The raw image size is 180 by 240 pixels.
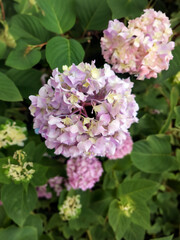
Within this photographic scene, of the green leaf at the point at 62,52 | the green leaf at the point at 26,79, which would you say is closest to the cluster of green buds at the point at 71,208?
the green leaf at the point at 26,79

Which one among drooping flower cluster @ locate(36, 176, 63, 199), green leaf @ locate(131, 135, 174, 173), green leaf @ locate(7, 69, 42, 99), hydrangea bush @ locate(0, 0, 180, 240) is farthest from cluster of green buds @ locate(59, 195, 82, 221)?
green leaf @ locate(7, 69, 42, 99)

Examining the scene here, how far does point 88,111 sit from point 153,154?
0.44 m

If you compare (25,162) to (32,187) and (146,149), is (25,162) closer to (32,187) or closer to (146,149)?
(32,187)

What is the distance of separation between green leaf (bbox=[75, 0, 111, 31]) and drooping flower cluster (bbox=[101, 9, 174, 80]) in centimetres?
16

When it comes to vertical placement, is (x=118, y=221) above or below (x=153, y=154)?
below

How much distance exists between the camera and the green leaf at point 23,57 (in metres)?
0.69

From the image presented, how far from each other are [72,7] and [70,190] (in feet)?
2.18

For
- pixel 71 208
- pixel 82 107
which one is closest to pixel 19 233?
pixel 71 208

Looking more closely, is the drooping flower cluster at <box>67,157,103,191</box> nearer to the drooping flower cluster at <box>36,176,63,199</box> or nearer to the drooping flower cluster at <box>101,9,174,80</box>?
the drooping flower cluster at <box>36,176,63,199</box>

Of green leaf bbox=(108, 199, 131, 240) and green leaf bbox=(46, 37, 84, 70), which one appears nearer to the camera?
green leaf bbox=(46, 37, 84, 70)

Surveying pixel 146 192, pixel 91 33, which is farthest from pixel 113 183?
pixel 91 33

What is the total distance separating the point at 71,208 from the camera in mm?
928

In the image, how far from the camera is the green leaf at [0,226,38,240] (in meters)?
0.83

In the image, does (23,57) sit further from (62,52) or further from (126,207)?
(126,207)
